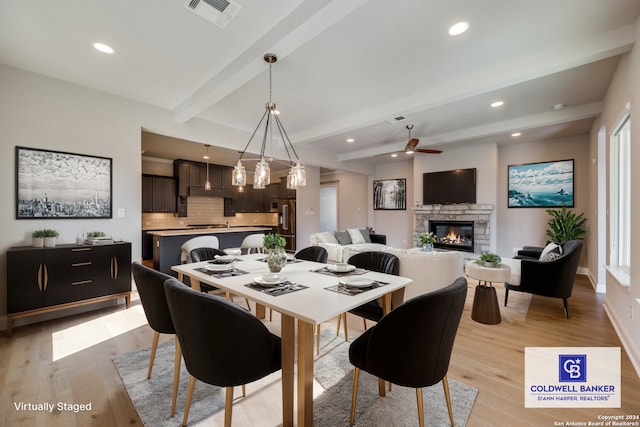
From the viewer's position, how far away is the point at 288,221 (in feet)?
26.2

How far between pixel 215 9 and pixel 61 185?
2742mm

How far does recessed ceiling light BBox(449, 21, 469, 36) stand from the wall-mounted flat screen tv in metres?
4.34

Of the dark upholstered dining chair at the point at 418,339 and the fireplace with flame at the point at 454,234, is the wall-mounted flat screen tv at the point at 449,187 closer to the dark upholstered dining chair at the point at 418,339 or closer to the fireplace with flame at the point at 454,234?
the fireplace with flame at the point at 454,234

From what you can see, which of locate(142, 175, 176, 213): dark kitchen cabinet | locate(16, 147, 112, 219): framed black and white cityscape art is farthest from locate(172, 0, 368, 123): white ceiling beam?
locate(142, 175, 176, 213): dark kitchen cabinet

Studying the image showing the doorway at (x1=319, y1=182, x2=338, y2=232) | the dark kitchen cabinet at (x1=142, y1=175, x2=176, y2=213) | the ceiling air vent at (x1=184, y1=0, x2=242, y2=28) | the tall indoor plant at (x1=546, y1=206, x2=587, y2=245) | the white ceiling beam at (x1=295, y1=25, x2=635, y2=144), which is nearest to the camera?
the ceiling air vent at (x1=184, y1=0, x2=242, y2=28)

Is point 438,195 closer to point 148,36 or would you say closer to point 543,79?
point 543,79

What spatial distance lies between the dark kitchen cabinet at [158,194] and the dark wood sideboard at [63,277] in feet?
11.9

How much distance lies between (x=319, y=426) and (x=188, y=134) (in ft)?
13.6

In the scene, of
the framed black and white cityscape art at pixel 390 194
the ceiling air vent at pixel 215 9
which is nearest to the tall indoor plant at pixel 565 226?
the framed black and white cityscape art at pixel 390 194

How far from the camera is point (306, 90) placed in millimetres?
3502

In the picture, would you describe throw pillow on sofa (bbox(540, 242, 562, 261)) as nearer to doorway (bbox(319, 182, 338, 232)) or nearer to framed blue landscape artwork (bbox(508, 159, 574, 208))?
framed blue landscape artwork (bbox(508, 159, 574, 208))

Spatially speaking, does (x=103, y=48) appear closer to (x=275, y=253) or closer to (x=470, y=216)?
(x=275, y=253)

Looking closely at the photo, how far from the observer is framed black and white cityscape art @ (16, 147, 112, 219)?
2959mm

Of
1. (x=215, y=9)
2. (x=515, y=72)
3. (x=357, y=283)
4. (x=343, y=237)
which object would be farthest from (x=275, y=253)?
(x=343, y=237)
